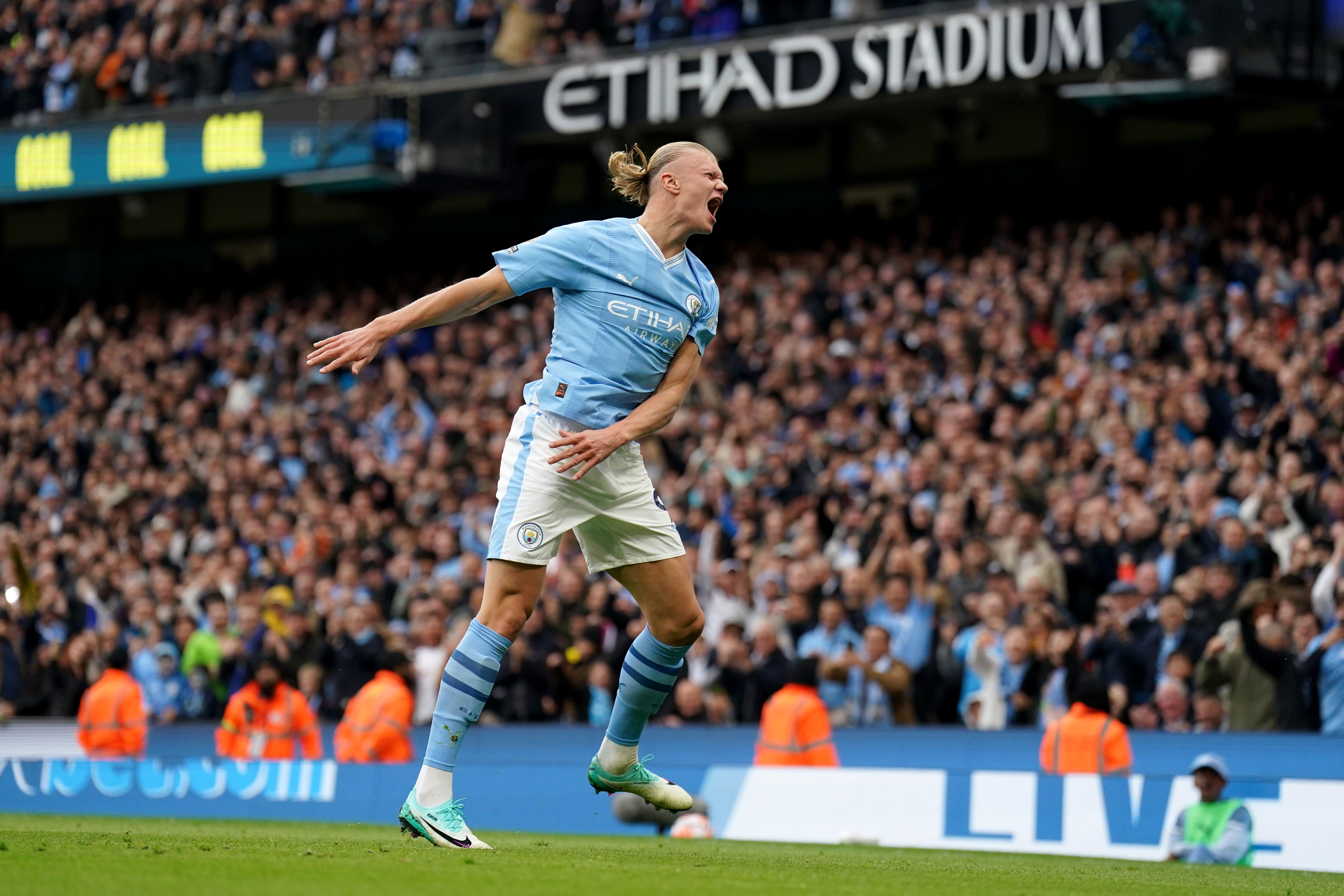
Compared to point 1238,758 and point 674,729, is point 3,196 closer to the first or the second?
point 674,729

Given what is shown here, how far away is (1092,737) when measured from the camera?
1161 cm

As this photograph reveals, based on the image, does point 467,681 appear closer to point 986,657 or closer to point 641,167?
point 641,167

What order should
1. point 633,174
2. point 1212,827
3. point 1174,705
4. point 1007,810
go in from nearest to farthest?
point 633,174 → point 1212,827 → point 1007,810 → point 1174,705

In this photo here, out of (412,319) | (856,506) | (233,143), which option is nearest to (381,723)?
(856,506)

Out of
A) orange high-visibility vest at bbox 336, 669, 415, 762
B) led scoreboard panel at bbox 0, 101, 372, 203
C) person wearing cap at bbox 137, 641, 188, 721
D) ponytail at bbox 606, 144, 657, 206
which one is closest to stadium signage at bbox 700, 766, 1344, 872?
orange high-visibility vest at bbox 336, 669, 415, 762

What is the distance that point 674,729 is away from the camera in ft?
45.6

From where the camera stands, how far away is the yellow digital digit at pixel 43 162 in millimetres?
24516

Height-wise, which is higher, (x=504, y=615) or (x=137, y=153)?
(x=137, y=153)

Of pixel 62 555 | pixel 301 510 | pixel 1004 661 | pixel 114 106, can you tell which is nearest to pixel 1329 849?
pixel 1004 661

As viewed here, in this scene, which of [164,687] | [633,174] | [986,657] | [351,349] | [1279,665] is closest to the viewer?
[351,349]

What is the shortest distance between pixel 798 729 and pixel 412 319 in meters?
6.77

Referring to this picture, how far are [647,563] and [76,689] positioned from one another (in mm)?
13033

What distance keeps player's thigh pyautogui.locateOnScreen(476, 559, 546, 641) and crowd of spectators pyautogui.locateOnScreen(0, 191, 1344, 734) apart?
6.22 metres

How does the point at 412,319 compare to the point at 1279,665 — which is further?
the point at 1279,665
